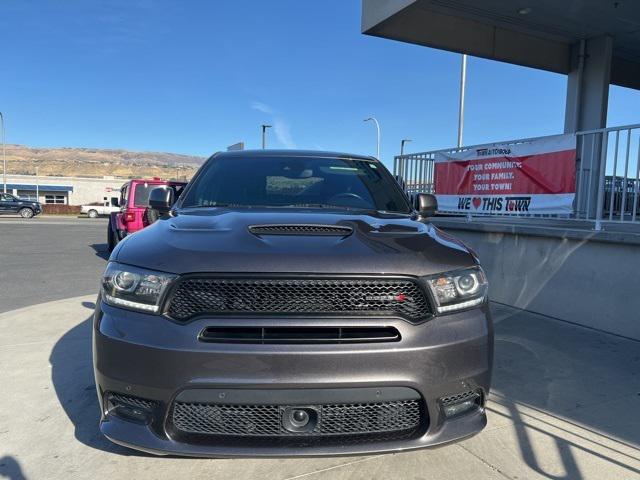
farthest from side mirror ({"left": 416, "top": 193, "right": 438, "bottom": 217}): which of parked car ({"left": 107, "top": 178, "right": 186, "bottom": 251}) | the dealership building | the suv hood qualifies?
the dealership building

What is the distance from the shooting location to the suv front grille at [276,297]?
2117 millimetres

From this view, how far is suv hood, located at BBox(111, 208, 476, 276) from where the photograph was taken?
214 cm

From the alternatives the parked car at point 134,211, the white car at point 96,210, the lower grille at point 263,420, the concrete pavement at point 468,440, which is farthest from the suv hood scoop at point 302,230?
the white car at point 96,210

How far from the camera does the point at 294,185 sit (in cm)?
363

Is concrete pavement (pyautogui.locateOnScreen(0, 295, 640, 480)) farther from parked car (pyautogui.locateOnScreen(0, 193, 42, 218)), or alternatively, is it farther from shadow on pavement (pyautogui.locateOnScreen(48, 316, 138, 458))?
parked car (pyautogui.locateOnScreen(0, 193, 42, 218))

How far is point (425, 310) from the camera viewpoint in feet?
7.30

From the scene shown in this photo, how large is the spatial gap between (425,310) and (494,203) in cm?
563

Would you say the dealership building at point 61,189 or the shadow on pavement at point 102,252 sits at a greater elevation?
the dealership building at point 61,189

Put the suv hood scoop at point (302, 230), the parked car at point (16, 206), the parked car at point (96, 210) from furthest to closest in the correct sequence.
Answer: the parked car at point (96, 210)
the parked car at point (16, 206)
the suv hood scoop at point (302, 230)

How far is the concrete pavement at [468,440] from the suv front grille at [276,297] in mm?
986

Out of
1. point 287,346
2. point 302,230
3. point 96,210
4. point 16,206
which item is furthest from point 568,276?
point 96,210

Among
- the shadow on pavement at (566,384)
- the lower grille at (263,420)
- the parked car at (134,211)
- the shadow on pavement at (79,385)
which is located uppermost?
the parked car at (134,211)

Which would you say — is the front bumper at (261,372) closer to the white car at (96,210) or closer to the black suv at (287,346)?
the black suv at (287,346)

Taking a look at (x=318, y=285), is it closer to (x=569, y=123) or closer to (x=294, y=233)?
(x=294, y=233)
